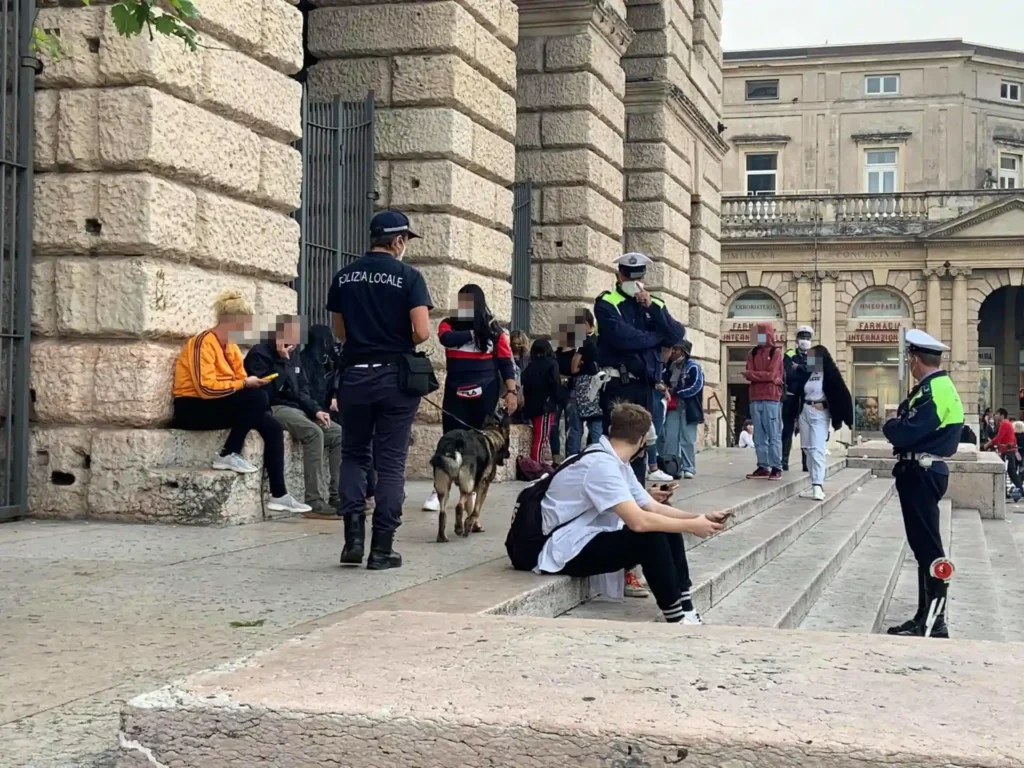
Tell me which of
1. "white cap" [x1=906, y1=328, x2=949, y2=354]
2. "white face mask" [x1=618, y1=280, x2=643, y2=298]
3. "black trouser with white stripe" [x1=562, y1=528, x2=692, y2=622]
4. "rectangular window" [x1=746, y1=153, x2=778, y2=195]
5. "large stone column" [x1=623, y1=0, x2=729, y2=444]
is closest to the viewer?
"black trouser with white stripe" [x1=562, y1=528, x2=692, y2=622]

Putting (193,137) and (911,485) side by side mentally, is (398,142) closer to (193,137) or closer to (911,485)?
(193,137)

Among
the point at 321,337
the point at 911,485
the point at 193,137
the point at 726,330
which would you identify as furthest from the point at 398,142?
the point at 726,330

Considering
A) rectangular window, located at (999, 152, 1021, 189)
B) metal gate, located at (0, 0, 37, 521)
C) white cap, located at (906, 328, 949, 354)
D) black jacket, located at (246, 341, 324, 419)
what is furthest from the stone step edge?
rectangular window, located at (999, 152, 1021, 189)

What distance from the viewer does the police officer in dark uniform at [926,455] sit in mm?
7508

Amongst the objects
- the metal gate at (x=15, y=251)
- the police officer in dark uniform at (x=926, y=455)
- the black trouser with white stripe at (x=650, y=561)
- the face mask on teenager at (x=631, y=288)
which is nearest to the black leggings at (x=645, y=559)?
the black trouser with white stripe at (x=650, y=561)

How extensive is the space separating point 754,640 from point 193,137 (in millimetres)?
5461

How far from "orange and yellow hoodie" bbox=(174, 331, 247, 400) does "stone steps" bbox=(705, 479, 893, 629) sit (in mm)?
3304

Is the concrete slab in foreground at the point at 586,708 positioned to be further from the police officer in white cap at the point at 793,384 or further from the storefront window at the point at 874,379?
the storefront window at the point at 874,379

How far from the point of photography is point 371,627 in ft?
13.6

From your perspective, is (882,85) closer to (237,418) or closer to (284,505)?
(284,505)

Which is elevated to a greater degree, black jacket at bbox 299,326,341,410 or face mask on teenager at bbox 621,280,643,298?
face mask on teenager at bbox 621,280,643,298

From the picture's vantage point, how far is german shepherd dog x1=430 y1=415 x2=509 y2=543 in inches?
292

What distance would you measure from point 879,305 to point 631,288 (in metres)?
37.7

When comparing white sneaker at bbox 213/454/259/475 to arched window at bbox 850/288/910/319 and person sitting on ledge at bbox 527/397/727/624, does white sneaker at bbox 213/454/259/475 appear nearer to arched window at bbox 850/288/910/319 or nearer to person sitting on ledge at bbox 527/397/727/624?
person sitting on ledge at bbox 527/397/727/624
